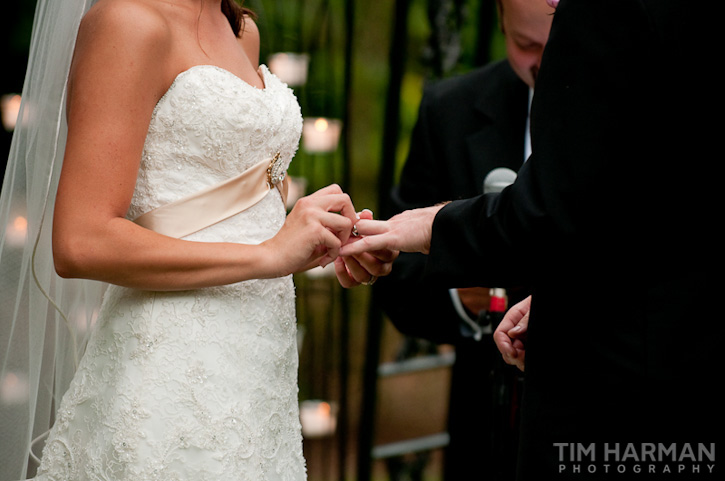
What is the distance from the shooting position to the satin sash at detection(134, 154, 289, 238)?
1708 millimetres

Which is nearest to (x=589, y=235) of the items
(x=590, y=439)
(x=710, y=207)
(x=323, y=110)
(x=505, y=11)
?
(x=710, y=207)

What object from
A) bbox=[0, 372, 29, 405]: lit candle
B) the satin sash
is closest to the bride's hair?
the satin sash

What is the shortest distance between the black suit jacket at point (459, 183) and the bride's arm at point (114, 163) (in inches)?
46.3

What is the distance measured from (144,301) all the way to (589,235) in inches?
37.6

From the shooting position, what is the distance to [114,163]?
159 cm

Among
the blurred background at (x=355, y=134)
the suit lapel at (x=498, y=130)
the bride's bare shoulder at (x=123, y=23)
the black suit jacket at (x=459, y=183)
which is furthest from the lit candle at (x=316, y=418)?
the bride's bare shoulder at (x=123, y=23)

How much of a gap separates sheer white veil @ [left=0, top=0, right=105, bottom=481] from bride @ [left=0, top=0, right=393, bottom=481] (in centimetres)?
5

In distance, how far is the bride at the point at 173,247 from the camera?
62.6 inches

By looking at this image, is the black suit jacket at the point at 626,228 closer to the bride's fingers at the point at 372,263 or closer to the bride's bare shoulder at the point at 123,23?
the bride's fingers at the point at 372,263

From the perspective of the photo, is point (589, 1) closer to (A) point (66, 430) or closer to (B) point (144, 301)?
(B) point (144, 301)

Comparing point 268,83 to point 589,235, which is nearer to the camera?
point 589,235

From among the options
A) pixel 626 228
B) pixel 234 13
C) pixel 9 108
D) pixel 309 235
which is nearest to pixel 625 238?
pixel 626 228

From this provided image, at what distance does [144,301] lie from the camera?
67.7 inches

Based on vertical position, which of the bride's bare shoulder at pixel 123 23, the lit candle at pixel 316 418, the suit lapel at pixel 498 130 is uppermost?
the suit lapel at pixel 498 130
